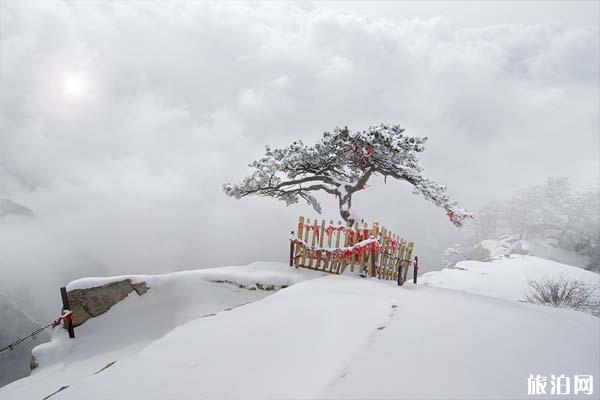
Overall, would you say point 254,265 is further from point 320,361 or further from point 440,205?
point 320,361

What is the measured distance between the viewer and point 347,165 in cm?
1234

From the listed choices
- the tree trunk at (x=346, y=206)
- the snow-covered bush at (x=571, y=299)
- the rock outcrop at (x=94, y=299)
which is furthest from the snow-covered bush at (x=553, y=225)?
the rock outcrop at (x=94, y=299)

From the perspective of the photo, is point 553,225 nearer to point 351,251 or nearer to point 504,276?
point 504,276

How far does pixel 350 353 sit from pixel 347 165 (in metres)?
9.87

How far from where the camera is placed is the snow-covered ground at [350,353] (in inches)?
100

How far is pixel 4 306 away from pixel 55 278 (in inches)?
1521

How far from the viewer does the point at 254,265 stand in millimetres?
11070

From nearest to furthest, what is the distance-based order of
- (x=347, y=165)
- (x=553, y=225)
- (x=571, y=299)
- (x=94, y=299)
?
(x=94, y=299) → (x=571, y=299) → (x=347, y=165) → (x=553, y=225)

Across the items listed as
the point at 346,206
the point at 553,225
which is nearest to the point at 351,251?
the point at 346,206

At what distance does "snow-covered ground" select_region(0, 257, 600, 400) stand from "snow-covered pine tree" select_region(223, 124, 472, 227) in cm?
588

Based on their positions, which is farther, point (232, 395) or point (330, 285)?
point (330, 285)

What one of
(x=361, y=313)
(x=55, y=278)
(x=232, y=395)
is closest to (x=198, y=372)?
(x=232, y=395)

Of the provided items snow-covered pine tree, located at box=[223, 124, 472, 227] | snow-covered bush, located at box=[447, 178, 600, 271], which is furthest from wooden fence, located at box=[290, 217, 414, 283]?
snow-covered bush, located at box=[447, 178, 600, 271]

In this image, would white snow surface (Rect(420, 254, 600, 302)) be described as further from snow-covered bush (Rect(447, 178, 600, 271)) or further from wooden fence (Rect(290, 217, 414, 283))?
snow-covered bush (Rect(447, 178, 600, 271))
